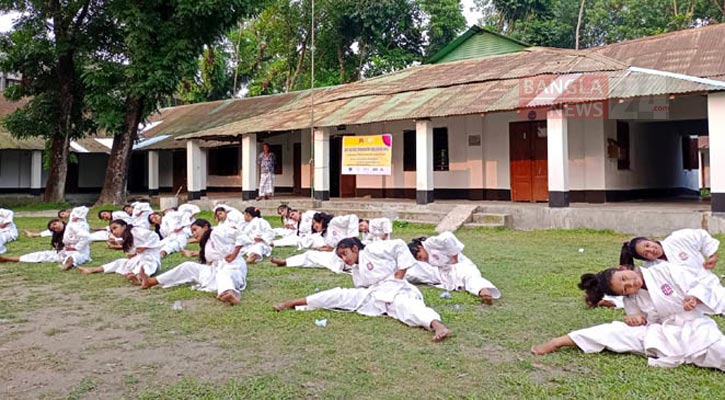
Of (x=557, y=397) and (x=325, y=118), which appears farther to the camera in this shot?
(x=325, y=118)

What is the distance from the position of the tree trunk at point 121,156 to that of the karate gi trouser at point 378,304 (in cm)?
1557

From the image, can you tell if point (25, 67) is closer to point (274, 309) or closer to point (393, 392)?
point (274, 309)

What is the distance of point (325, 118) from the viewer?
49.9 ft

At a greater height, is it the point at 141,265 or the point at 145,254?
the point at 145,254

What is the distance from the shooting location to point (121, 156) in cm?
1894

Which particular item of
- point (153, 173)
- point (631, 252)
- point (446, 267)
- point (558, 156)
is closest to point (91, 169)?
point (153, 173)

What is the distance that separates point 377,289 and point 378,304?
5.2 inches

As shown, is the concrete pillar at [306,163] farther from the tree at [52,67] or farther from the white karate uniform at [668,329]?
the white karate uniform at [668,329]

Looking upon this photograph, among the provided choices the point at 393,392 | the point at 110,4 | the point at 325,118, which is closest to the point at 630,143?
the point at 325,118

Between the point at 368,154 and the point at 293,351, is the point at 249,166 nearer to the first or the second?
the point at 368,154

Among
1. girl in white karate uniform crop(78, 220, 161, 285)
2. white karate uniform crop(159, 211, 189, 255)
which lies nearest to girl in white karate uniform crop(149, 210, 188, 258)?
white karate uniform crop(159, 211, 189, 255)

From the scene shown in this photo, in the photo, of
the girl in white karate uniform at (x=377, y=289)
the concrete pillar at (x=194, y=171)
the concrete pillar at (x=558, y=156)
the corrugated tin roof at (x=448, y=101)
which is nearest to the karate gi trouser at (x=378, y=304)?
the girl in white karate uniform at (x=377, y=289)

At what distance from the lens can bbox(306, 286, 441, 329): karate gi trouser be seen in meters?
4.59

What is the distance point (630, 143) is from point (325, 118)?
7.86 metres
